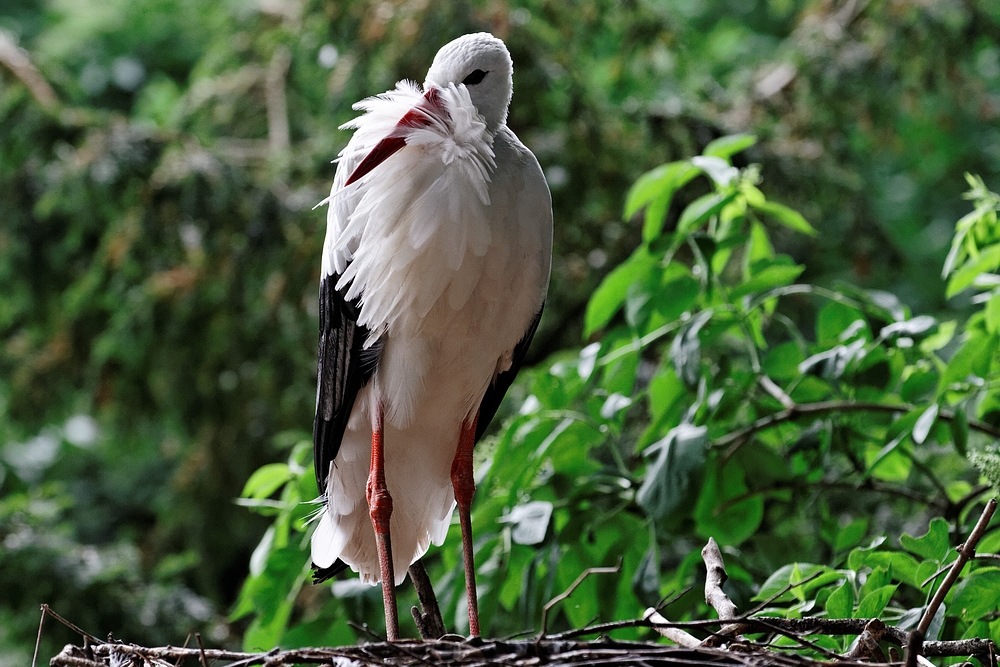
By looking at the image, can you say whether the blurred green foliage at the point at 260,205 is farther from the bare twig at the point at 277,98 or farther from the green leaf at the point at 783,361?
the green leaf at the point at 783,361

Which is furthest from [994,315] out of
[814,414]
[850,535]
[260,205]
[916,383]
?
[260,205]

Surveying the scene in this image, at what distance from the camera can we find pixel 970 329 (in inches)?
98.2

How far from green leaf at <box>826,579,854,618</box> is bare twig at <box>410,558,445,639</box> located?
778 mm

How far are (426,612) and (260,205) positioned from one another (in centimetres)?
258

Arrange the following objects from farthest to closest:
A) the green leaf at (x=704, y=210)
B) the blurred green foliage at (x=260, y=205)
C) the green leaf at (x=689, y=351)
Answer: the blurred green foliage at (x=260, y=205) → the green leaf at (x=704, y=210) → the green leaf at (x=689, y=351)

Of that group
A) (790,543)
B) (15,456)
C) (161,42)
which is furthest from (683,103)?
(15,456)

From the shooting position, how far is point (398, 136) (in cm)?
195

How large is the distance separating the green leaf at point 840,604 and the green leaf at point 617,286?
1.00 metres

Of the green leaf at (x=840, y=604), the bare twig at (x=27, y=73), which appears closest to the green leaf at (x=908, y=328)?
the green leaf at (x=840, y=604)

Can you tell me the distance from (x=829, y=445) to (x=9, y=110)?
A: 3.73 m

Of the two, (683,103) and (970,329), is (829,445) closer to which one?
(970,329)

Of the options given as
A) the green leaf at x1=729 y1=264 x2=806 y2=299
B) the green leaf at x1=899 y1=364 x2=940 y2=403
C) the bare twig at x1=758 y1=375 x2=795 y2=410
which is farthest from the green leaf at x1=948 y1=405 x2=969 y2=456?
the green leaf at x1=729 y1=264 x2=806 y2=299

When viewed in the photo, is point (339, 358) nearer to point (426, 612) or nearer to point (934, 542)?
point (426, 612)

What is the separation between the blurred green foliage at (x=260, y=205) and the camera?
13.0 feet
